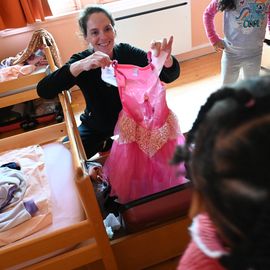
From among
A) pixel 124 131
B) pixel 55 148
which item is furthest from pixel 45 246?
pixel 55 148

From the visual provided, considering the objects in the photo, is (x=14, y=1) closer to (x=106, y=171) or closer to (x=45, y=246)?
(x=106, y=171)

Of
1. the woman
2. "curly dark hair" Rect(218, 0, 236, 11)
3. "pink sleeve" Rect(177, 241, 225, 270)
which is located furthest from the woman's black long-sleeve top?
"pink sleeve" Rect(177, 241, 225, 270)

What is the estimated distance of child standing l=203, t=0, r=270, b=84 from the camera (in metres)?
1.64

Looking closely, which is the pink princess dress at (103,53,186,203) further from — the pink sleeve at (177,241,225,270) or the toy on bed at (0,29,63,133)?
the toy on bed at (0,29,63,133)

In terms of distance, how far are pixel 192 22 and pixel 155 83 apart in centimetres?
215

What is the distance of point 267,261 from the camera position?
0.40 metres

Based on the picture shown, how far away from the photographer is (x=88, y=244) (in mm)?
1026

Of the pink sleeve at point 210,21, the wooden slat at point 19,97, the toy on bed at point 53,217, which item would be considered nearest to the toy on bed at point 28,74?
the wooden slat at point 19,97

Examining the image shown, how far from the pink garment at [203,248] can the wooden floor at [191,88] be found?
1.64 m

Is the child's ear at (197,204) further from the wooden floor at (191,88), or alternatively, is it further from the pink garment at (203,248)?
the wooden floor at (191,88)

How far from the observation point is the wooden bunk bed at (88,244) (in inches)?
35.3

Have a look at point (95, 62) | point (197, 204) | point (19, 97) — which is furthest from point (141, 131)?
point (19, 97)

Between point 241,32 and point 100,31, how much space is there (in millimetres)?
857

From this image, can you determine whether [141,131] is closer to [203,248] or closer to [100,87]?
[100,87]
